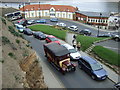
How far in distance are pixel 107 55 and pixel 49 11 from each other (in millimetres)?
43003

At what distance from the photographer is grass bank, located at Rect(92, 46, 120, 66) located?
23.5 metres

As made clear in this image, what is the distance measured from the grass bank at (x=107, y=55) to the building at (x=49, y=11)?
1491 inches

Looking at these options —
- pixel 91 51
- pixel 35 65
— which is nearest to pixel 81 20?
pixel 91 51

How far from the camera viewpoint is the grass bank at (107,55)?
926 inches

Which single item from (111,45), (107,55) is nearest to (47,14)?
(111,45)

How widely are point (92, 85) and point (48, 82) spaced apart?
16.2ft

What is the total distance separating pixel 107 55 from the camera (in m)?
24.9

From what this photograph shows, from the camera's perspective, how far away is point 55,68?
2339 centimetres

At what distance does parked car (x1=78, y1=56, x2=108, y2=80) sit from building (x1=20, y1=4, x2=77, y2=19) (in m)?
42.6

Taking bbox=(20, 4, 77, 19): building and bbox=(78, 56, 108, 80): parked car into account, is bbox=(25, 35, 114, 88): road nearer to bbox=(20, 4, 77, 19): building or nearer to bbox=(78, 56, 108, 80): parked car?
bbox=(78, 56, 108, 80): parked car

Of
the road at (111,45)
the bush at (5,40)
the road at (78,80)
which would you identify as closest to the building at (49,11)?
the road at (111,45)

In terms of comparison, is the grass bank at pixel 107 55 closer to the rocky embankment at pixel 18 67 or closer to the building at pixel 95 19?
the rocky embankment at pixel 18 67

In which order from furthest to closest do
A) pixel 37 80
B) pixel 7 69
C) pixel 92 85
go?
pixel 92 85
pixel 37 80
pixel 7 69

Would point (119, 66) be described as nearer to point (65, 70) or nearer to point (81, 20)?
point (65, 70)
